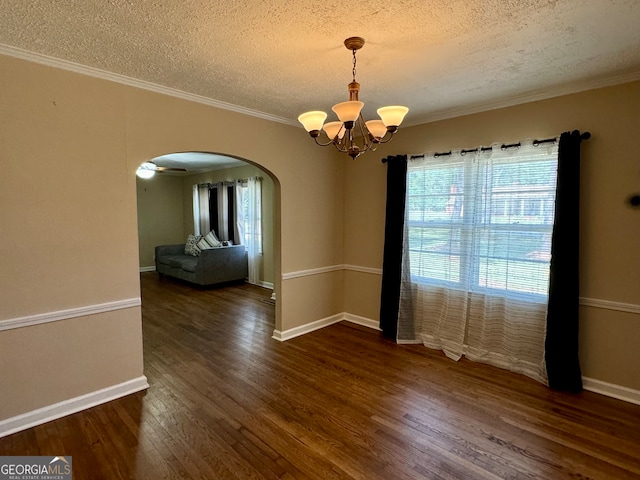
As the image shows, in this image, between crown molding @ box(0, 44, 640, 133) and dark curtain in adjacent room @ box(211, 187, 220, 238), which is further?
dark curtain in adjacent room @ box(211, 187, 220, 238)

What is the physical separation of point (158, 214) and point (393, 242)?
22.2 feet

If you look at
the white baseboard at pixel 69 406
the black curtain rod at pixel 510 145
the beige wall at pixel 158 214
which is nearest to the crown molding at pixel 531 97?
the black curtain rod at pixel 510 145

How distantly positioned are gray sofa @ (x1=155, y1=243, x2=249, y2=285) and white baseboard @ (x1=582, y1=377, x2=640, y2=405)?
18.7 ft

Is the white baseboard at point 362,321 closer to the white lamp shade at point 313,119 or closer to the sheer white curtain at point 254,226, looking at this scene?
the sheer white curtain at point 254,226

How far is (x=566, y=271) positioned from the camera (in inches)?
111

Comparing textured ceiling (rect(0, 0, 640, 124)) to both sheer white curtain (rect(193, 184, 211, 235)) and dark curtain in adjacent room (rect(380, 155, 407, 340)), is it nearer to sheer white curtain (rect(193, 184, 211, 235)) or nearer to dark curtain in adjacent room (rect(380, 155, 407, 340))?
dark curtain in adjacent room (rect(380, 155, 407, 340))

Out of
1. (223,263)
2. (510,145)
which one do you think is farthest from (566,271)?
(223,263)

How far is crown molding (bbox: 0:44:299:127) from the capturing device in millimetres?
2172

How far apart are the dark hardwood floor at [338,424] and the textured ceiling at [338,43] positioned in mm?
2572

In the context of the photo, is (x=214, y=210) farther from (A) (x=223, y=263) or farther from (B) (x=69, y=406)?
(B) (x=69, y=406)

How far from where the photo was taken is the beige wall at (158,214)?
8125 mm

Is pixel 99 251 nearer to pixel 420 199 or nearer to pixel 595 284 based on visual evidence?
pixel 420 199

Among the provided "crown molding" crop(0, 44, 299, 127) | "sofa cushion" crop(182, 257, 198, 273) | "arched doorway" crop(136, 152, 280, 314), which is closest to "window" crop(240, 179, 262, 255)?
"arched doorway" crop(136, 152, 280, 314)

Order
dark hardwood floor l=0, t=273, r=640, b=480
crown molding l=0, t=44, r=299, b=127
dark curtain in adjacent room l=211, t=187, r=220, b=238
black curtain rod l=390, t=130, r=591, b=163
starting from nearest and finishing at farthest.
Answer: dark hardwood floor l=0, t=273, r=640, b=480 → crown molding l=0, t=44, r=299, b=127 → black curtain rod l=390, t=130, r=591, b=163 → dark curtain in adjacent room l=211, t=187, r=220, b=238
